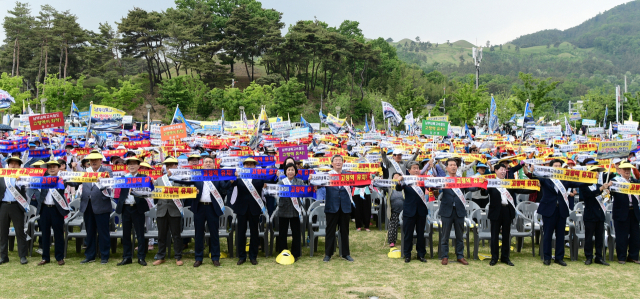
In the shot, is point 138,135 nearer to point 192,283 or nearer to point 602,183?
point 192,283

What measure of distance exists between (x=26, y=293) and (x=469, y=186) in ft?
23.9

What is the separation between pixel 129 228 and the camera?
872 cm

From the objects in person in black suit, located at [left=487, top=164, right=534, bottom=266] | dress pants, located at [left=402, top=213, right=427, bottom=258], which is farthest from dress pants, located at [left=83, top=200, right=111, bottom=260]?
person in black suit, located at [left=487, top=164, right=534, bottom=266]

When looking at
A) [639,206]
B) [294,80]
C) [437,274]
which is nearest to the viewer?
[437,274]

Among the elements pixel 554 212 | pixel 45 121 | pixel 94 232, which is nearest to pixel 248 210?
pixel 94 232

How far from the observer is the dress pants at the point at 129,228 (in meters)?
8.62

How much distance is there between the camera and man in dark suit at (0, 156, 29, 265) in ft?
27.9

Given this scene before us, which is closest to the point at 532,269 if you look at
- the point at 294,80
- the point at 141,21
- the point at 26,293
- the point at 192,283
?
the point at 192,283

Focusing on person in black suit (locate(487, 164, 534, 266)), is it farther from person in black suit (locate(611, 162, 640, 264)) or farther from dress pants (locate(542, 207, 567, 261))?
person in black suit (locate(611, 162, 640, 264))

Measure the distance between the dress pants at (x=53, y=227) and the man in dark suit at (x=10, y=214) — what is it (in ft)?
1.29

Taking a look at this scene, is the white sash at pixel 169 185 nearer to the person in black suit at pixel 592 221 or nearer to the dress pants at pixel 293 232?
the dress pants at pixel 293 232

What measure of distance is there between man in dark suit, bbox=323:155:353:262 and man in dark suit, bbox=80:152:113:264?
3964mm

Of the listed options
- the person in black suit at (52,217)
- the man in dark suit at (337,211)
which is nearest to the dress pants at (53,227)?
the person in black suit at (52,217)

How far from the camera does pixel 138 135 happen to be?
24.0 meters
